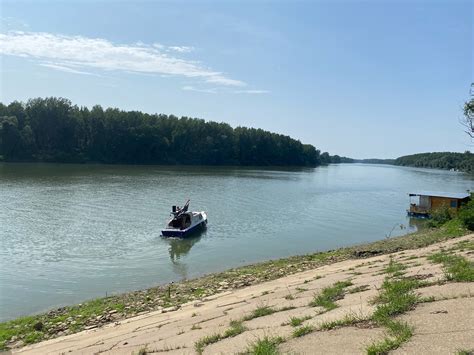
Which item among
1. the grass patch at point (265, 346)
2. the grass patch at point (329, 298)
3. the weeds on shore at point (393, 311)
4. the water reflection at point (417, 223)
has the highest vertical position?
the weeds on shore at point (393, 311)

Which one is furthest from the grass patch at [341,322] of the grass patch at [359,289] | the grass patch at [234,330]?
the grass patch at [359,289]

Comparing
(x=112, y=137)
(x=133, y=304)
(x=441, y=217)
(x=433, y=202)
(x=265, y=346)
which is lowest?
(x=133, y=304)

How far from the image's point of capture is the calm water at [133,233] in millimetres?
20344

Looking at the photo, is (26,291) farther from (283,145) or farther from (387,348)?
(283,145)

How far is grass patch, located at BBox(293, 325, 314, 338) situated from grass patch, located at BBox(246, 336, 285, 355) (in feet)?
0.93

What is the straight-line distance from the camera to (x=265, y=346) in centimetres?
614

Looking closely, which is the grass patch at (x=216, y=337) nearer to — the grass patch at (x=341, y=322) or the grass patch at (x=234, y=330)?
the grass patch at (x=234, y=330)

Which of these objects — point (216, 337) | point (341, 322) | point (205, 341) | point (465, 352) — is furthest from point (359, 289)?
point (465, 352)

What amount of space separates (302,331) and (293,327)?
0.61 m

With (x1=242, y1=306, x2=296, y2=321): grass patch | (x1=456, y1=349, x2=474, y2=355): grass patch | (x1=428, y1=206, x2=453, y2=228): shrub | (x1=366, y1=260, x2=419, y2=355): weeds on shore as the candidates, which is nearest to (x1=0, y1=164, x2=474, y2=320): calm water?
(x1=428, y1=206, x2=453, y2=228): shrub

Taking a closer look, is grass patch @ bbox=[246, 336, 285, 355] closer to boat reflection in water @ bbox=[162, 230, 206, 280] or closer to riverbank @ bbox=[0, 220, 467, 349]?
riverbank @ bbox=[0, 220, 467, 349]

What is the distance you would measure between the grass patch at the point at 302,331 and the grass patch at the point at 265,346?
0.93ft

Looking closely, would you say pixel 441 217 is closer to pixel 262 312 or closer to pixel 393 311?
pixel 262 312

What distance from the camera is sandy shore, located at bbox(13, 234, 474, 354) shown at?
19.0 ft
